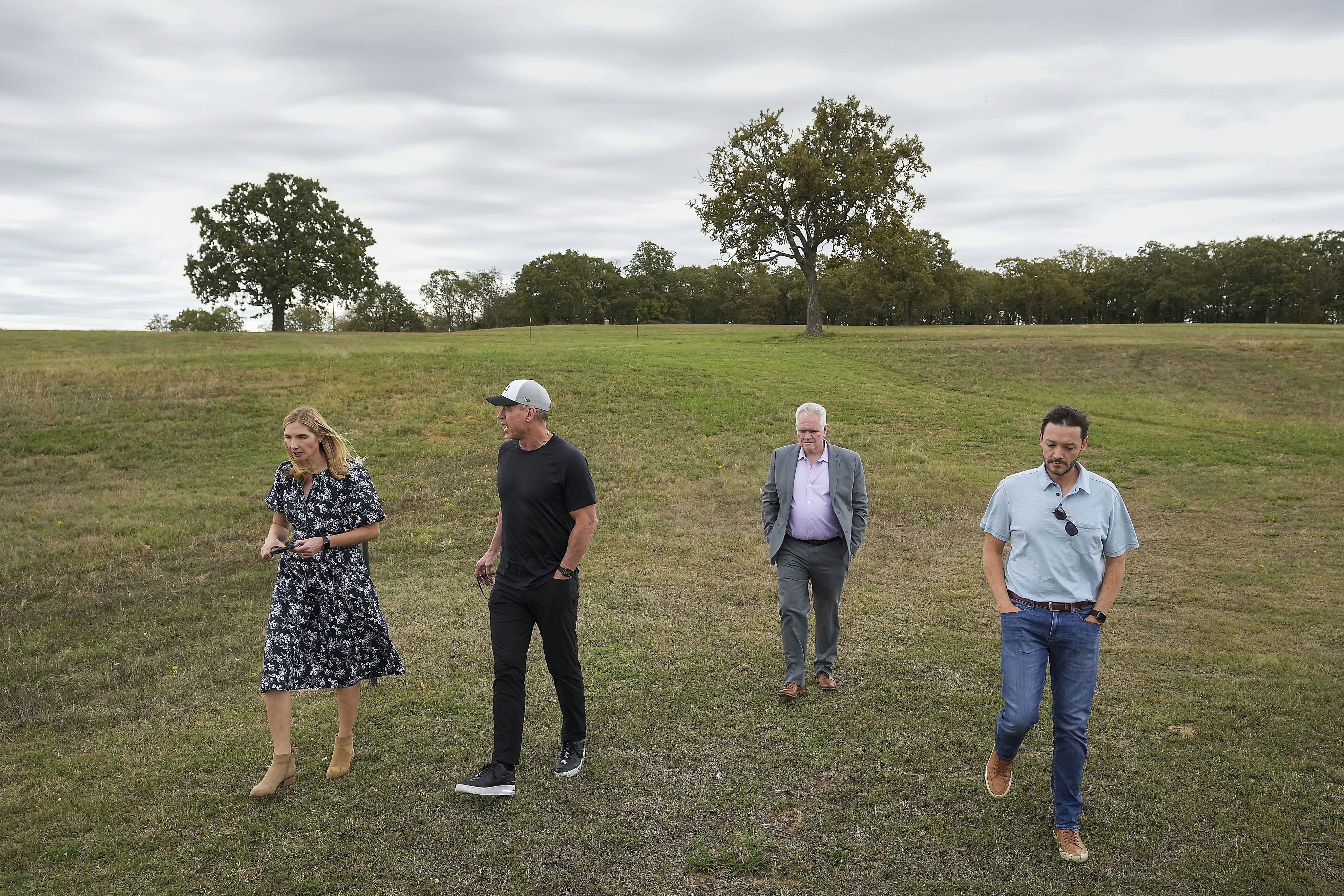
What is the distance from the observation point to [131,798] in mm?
5059

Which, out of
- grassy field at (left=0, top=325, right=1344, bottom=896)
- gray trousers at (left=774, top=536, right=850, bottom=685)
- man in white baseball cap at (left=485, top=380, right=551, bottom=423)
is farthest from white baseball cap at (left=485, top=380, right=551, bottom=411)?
gray trousers at (left=774, top=536, right=850, bottom=685)

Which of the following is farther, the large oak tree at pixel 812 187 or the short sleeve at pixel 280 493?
the large oak tree at pixel 812 187

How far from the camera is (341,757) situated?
541 cm

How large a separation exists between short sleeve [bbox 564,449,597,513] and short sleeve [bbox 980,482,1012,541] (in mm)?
2259

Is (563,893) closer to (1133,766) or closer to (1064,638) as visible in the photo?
(1064,638)

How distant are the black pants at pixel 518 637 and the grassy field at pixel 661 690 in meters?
0.39

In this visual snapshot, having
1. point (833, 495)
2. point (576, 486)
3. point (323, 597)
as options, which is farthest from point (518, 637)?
point (833, 495)

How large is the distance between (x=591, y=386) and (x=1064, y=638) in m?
20.5

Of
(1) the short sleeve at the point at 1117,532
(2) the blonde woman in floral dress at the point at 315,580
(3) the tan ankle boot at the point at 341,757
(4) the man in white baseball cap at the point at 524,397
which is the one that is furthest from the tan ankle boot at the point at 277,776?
(1) the short sleeve at the point at 1117,532

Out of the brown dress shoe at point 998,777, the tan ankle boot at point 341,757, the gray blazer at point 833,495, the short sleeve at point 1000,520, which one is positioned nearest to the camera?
the short sleeve at point 1000,520

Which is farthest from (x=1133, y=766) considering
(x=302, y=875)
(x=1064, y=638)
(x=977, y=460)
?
(x=977, y=460)

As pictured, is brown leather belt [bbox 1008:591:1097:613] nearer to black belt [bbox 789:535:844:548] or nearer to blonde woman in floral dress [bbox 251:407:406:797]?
black belt [bbox 789:535:844:548]

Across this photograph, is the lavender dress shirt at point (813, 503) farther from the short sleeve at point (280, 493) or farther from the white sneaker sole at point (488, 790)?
the short sleeve at point (280, 493)

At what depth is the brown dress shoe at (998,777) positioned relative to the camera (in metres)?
4.95
